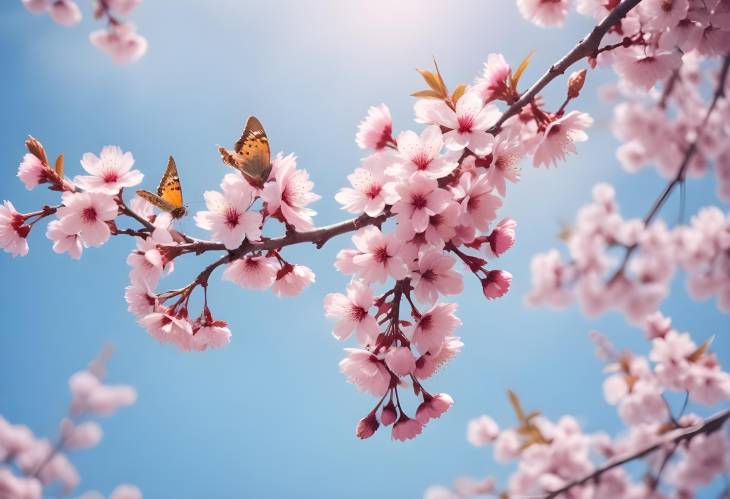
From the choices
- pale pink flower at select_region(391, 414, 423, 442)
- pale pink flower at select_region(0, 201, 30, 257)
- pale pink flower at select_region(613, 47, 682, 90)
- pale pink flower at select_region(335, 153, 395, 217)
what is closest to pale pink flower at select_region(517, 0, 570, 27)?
pale pink flower at select_region(613, 47, 682, 90)

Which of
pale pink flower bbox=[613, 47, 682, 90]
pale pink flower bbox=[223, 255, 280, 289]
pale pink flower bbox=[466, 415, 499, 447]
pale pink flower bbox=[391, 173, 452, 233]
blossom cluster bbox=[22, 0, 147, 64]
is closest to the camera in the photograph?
pale pink flower bbox=[391, 173, 452, 233]

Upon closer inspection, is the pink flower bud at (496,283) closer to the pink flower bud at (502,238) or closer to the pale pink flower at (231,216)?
the pink flower bud at (502,238)

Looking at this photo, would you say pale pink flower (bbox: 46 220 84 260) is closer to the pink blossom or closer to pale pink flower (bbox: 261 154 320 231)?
pale pink flower (bbox: 261 154 320 231)

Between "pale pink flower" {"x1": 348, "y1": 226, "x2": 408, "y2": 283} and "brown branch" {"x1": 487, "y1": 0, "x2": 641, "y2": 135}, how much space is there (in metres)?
0.66

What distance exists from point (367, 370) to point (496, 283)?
22.6 inches

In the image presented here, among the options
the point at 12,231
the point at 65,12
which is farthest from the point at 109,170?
the point at 65,12

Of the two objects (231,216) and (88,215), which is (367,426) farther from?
(88,215)

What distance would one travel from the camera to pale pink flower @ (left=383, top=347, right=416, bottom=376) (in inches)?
61.5

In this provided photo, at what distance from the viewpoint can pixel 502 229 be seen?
5.60ft

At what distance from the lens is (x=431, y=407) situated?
172 cm

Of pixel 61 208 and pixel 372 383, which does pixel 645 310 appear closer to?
pixel 372 383

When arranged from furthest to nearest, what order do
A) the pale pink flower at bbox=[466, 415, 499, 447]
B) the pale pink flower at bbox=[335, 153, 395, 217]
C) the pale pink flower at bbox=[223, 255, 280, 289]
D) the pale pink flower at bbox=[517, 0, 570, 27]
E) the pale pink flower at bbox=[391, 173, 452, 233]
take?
the pale pink flower at bbox=[466, 415, 499, 447] → the pale pink flower at bbox=[517, 0, 570, 27] → the pale pink flower at bbox=[223, 255, 280, 289] → the pale pink flower at bbox=[335, 153, 395, 217] → the pale pink flower at bbox=[391, 173, 452, 233]

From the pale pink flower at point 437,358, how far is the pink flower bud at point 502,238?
0.39 meters

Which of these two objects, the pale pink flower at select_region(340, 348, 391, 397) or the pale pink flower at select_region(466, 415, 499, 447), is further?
the pale pink flower at select_region(466, 415, 499, 447)
